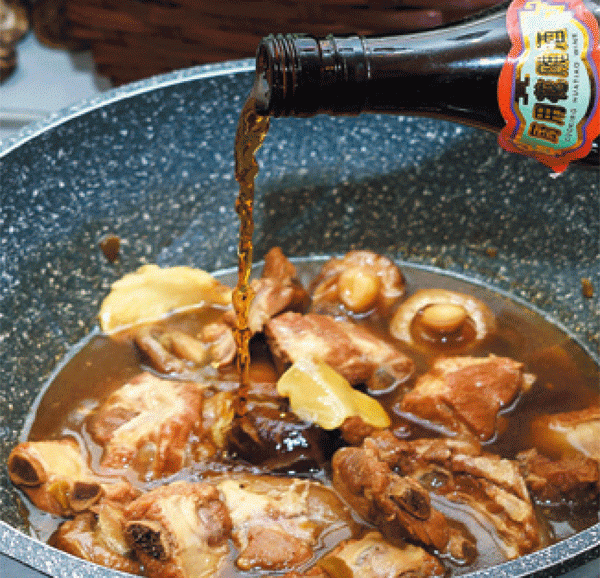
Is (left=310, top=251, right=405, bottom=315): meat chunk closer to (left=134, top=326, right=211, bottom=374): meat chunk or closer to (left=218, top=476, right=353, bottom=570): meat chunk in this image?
(left=134, top=326, right=211, bottom=374): meat chunk

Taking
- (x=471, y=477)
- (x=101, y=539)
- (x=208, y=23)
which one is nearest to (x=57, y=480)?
(x=101, y=539)

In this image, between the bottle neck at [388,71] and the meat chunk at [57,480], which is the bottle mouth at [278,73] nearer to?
the bottle neck at [388,71]

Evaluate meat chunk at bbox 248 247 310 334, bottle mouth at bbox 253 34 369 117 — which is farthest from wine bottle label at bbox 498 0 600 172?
meat chunk at bbox 248 247 310 334

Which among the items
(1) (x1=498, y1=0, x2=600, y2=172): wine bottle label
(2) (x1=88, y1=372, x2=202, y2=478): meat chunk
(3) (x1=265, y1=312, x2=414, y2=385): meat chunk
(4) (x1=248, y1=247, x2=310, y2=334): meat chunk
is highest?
(1) (x1=498, y1=0, x2=600, y2=172): wine bottle label

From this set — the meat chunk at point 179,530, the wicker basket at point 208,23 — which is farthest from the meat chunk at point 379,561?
the wicker basket at point 208,23

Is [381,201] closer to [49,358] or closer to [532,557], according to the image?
[49,358]

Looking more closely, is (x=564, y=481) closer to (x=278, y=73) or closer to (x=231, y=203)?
(x=278, y=73)
